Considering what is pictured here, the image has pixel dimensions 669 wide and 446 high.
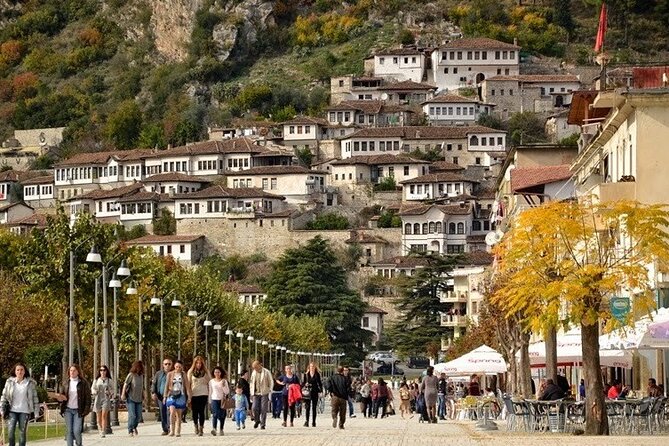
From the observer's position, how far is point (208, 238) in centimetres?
18400

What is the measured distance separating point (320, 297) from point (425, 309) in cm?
1168

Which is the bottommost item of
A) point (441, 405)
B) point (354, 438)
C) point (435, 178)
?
point (354, 438)

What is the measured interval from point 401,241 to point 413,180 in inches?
275

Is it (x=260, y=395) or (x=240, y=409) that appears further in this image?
(x=240, y=409)

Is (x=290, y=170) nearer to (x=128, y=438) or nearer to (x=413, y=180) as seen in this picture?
(x=413, y=180)

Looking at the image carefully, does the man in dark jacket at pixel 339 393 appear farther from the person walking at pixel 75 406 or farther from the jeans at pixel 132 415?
the person walking at pixel 75 406

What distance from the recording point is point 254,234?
184 meters

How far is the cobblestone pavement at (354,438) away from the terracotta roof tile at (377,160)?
484ft

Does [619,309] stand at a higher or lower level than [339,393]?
higher

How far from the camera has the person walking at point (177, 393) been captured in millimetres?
37281

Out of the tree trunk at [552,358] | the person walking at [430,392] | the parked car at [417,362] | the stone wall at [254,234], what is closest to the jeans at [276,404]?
the person walking at [430,392]

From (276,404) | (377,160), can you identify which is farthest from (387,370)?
(276,404)

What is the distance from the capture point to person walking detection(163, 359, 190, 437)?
37.3 meters

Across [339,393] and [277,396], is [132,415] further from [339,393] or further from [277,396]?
[277,396]
